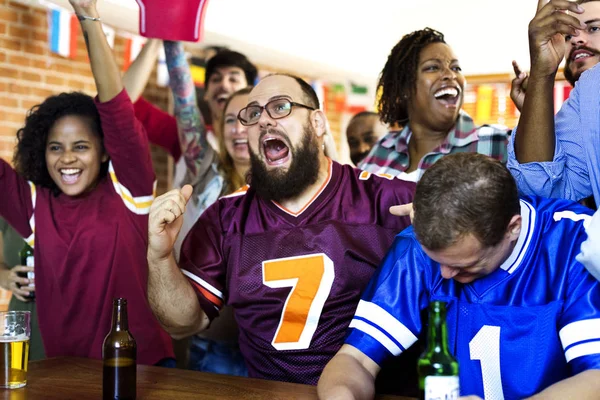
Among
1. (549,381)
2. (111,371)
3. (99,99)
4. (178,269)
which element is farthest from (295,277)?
(99,99)

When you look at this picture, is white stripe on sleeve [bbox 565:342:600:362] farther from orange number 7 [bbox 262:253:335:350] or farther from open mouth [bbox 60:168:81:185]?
open mouth [bbox 60:168:81:185]

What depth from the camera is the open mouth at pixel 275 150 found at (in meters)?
2.30

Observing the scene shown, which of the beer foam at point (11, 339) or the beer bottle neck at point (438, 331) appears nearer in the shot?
the beer bottle neck at point (438, 331)

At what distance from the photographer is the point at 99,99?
254 centimetres

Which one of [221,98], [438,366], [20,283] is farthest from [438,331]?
[221,98]

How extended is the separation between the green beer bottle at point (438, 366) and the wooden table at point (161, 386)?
296mm

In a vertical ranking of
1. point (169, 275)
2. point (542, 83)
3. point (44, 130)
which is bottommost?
point (169, 275)

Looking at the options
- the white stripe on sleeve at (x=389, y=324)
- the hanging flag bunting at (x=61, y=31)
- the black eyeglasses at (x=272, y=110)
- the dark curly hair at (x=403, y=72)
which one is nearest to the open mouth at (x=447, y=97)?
the dark curly hair at (x=403, y=72)

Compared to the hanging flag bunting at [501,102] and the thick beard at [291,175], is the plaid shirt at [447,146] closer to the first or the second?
the thick beard at [291,175]

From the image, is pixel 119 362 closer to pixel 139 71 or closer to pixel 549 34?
pixel 549 34

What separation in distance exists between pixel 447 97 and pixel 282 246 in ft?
3.56

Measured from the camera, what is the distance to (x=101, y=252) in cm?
249

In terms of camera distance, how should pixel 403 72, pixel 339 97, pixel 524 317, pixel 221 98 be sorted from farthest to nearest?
pixel 339 97
pixel 221 98
pixel 403 72
pixel 524 317

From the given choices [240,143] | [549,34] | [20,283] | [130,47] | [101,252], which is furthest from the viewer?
[130,47]
